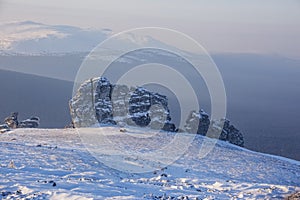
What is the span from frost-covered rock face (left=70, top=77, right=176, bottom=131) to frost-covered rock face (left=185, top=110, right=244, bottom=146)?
3563 mm

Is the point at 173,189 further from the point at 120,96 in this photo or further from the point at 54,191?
the point at 120,96

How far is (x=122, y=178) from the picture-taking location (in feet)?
75.6

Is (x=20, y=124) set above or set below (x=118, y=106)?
below

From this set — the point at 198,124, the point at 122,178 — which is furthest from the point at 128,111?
the point at 122,178

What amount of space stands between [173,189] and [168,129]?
34.9m

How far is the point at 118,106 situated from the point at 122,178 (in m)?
34.3

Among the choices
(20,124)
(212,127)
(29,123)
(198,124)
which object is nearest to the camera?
(198,124)

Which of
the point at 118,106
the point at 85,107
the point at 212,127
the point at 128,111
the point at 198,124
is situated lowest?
the point at 212,127

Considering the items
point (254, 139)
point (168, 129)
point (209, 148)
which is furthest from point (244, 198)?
point (254, 139)

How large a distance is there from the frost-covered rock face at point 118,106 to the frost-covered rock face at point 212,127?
3.56 meters

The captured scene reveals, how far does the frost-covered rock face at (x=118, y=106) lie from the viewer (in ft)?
181

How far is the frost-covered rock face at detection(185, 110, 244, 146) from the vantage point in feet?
192

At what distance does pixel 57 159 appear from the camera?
85.7 feet

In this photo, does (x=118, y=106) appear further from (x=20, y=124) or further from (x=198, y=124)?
(x=20, y=124)
